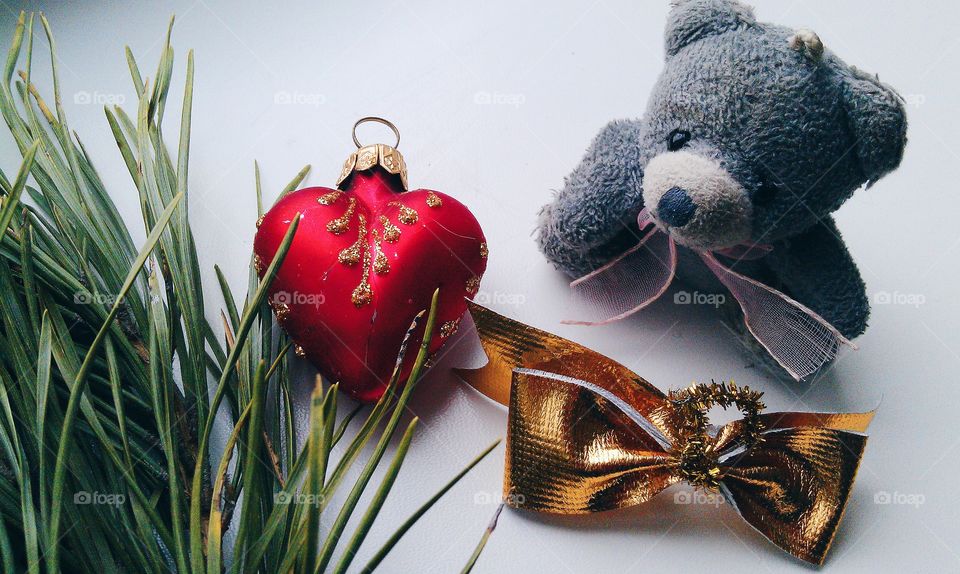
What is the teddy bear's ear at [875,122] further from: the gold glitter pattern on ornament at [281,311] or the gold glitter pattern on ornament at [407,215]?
the gold glitter pattern on ornament at [281,311]

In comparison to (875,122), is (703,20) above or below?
above

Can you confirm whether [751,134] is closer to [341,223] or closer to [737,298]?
[737,298]

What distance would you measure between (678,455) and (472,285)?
241mm

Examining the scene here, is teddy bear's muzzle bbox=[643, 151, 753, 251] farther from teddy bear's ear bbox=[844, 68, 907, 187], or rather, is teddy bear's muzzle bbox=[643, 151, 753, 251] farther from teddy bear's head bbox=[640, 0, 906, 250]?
teddy bear's ear bbox=[844, 68, 907, 187]

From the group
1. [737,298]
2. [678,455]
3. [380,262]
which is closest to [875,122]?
[737,298]

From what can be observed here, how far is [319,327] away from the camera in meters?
0.70

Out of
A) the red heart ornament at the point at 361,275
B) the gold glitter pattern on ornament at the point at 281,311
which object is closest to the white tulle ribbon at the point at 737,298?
the red heart ornament at the point at 361,275

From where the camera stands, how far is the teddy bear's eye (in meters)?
0.67

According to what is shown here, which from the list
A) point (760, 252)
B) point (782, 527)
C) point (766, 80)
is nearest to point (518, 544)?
point (782, 527)

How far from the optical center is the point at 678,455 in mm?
684

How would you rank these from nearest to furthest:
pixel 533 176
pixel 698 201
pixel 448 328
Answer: pixel 698 201, pixel 448 328, pixel 533 176

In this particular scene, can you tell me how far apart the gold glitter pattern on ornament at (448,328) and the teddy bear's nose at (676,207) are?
0.22 m

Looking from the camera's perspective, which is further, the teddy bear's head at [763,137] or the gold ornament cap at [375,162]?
the gold ornament cap at [375,162]

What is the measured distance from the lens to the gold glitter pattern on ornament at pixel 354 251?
2.31 ft
